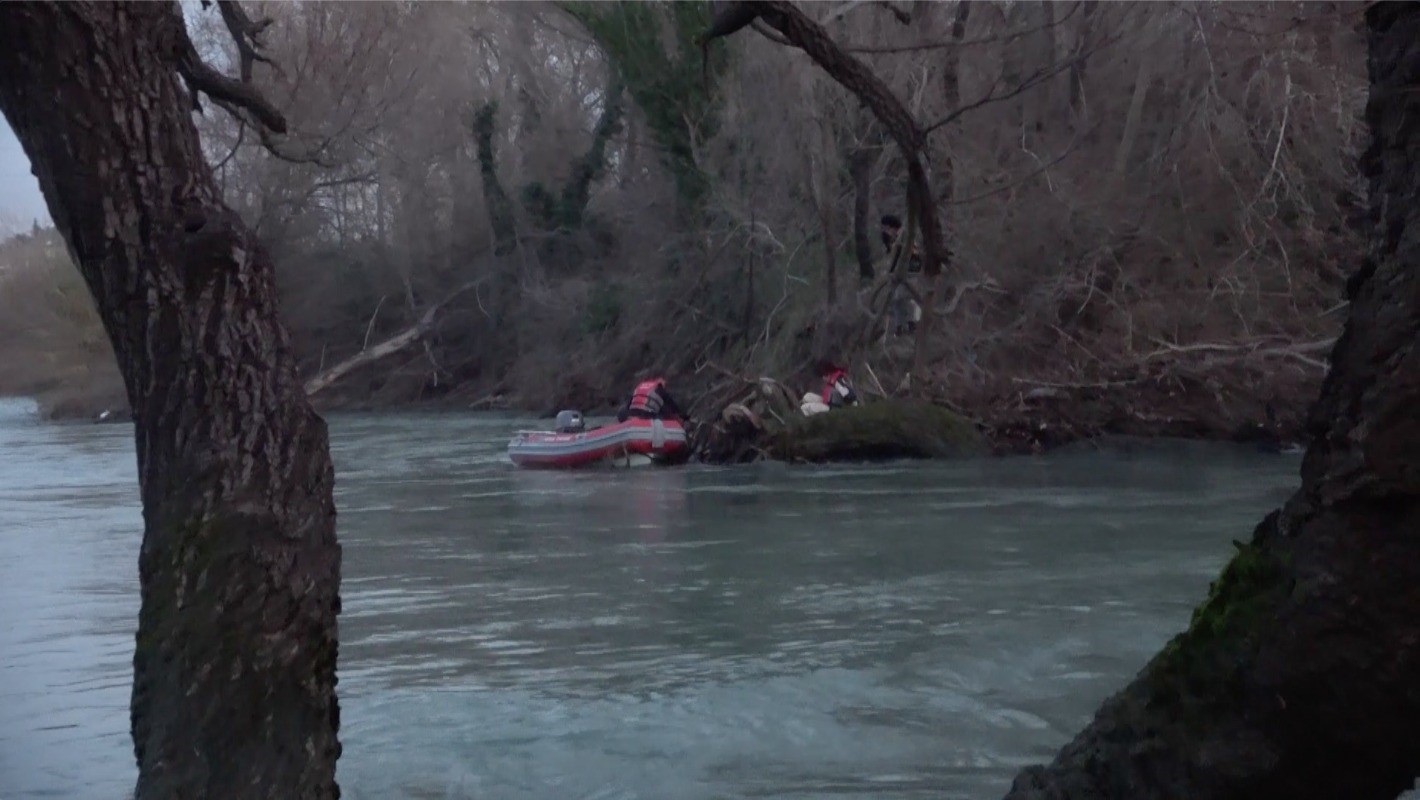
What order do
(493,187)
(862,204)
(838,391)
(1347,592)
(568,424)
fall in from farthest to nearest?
(493,187), (568,424), (838,391), (862,204), (1347,592)

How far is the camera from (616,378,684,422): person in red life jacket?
74.0 feet

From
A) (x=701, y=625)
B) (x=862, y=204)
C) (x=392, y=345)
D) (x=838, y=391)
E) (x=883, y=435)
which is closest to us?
(x=701, y=625)

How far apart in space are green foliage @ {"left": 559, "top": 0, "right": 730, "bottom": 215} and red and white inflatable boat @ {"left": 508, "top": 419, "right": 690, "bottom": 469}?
688 cm

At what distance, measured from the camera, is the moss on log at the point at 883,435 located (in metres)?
21.1

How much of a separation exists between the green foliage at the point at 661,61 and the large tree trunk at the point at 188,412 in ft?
76.9

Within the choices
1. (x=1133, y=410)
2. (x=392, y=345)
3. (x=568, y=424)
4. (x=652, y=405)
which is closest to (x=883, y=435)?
(x=652, y=405)

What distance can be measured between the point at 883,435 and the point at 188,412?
17257mm

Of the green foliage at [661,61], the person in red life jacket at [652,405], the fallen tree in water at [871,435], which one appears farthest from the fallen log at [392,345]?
the fallen tree in water at [871,435]

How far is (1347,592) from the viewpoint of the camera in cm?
326

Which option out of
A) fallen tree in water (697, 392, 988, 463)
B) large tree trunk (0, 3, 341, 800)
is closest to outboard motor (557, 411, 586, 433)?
fallen tree in water (697, 392, 988, 463)

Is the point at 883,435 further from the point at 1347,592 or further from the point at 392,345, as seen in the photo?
the point at 392,345

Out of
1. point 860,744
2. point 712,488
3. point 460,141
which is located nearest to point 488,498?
point 712,488

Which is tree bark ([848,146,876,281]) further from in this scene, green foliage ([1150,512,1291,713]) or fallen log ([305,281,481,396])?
fallen log ([305,281,481,396])

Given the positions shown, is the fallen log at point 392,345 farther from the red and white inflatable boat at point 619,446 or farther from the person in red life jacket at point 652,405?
the person in red life jacket at point 652,405
